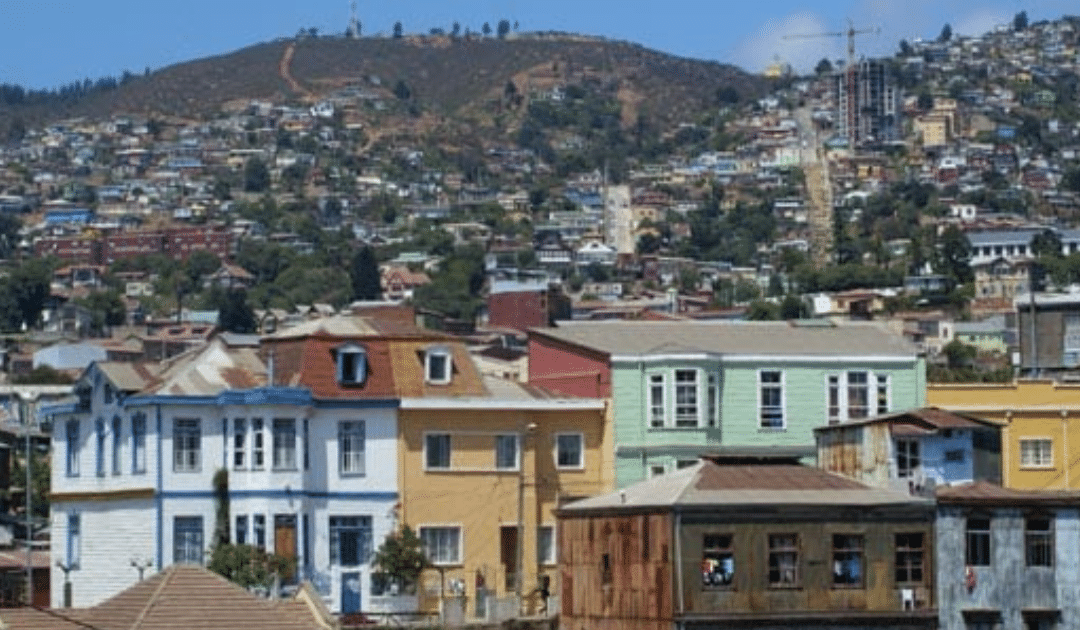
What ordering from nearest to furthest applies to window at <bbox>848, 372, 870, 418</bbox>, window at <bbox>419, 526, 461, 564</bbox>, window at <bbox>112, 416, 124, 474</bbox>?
window at <bbox>419, 526, 461, 564</bbox>, window at <bbox>112, 416, 124, 474</bbox>, window at <bbox>848, 372, 870, 418</bbox>

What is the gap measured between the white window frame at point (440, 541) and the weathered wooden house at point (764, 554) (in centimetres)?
946

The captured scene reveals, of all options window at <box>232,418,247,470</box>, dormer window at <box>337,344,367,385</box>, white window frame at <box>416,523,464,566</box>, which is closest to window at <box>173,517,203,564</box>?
window at <box>232,418,247,470</box>

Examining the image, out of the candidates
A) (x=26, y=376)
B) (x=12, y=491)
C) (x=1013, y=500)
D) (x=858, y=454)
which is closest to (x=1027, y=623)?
(x=1013, y=500)

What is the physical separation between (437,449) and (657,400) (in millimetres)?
4496

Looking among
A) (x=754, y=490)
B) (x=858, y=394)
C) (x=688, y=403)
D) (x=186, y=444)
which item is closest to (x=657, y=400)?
(x=688, y=403)

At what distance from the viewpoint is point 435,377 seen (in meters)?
75.8

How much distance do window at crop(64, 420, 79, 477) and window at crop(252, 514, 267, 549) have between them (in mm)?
4932

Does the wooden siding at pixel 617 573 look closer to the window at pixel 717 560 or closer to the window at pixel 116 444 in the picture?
the window at pixel 717 560

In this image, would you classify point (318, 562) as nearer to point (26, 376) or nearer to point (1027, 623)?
point (1027, 623)

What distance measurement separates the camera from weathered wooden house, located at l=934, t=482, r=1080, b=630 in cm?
6397

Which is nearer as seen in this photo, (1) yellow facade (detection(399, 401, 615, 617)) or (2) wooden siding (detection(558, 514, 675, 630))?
(2) wooden siding (detection(558, 514, 675, 630))

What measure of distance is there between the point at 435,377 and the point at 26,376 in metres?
76.8

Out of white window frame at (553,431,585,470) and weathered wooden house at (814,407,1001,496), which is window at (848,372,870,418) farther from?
weathered wooden house at (814,407,1001,496)

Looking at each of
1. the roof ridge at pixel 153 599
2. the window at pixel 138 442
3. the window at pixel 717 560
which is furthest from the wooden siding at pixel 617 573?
the window at pixel 138 442
